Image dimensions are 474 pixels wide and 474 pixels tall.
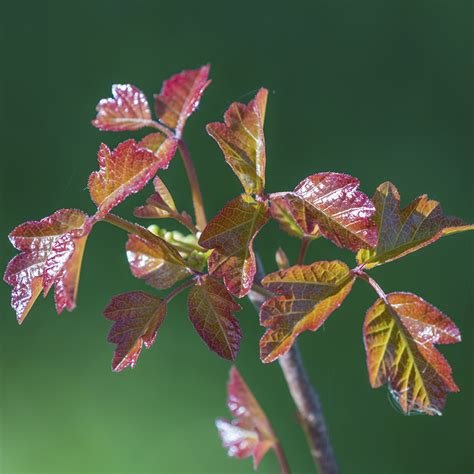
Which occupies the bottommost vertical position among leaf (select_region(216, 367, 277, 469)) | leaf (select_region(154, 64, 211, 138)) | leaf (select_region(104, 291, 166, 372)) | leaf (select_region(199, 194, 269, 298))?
leaf (select_region(216, 367, 277, 469))

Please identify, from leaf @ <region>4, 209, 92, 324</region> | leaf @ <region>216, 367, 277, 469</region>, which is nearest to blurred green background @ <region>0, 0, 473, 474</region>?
leaf @ <region>216, 367, 277, 469</region>

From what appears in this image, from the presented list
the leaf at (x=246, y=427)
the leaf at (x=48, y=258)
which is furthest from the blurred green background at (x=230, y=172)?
the leaf at (x=48, y=258)

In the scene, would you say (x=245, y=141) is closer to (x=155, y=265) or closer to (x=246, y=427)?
(x=155, y=265)

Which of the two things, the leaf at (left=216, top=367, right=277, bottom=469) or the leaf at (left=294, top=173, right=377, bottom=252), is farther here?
the leaf at (left=216, top=367, right=277, bottom=469)

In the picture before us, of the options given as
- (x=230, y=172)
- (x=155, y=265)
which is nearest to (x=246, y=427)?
(x=155, y=265)

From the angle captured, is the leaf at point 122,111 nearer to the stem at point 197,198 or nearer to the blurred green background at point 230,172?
the stem at point 197,198

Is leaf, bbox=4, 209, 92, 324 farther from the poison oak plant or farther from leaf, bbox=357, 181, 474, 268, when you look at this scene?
leaf, bbox=357, 181, 474, 268
